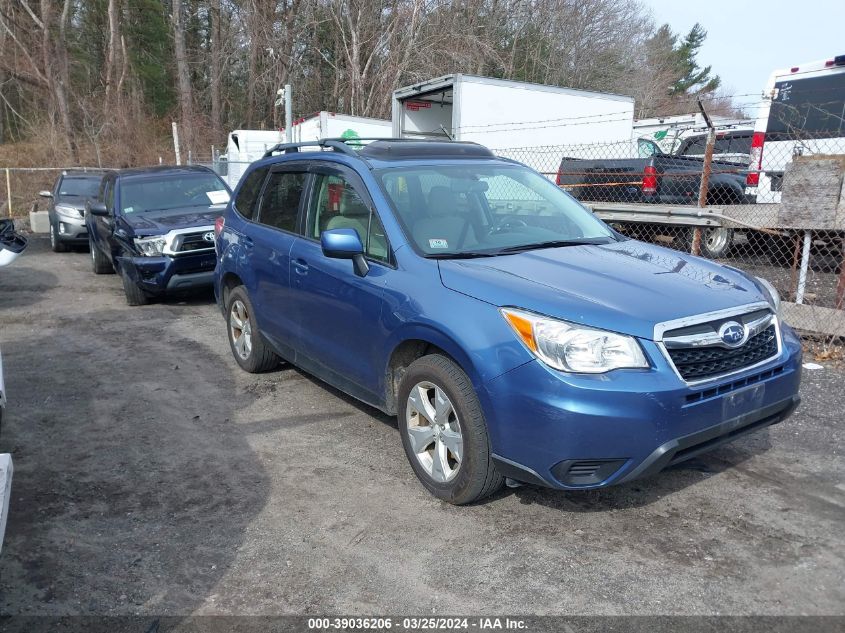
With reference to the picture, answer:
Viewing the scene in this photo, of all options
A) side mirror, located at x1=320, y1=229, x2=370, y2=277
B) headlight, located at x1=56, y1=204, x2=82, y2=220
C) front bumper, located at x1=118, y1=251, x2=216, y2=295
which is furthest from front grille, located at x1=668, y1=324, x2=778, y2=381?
headlight, located at x1=56, y1=204, x2=82, y2=220

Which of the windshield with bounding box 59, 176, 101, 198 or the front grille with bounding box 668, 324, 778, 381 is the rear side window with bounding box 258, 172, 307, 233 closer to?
the front grille with bounding box 668, 324, 778, 381

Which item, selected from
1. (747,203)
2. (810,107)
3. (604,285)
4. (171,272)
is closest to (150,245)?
(171,272)

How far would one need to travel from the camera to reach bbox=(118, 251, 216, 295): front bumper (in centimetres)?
841

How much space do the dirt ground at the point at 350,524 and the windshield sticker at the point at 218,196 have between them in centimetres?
475

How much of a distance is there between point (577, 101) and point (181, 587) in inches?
596

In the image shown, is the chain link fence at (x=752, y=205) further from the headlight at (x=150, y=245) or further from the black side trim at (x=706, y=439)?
the headlight at (x=150, y=245)

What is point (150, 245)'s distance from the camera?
8469 mm

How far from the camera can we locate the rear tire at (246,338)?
575 cm

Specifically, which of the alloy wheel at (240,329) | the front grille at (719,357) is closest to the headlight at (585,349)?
the front grille at (719,357)

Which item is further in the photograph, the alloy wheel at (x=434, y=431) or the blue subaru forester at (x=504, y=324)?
the alloy wheel at (x=434, y=431)

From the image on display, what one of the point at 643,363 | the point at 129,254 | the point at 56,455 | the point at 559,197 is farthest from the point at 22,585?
the point at 129,254

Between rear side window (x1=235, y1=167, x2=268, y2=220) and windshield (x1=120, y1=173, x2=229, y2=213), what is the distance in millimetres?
3897

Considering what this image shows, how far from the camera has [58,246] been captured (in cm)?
1447

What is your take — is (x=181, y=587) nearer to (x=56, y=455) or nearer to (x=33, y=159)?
(x=56, y=455)
